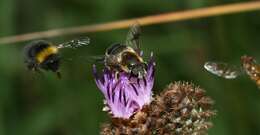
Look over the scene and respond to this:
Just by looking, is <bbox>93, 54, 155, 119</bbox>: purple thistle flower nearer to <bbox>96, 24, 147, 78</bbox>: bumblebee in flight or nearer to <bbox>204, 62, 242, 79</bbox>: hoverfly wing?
<bbox>96, 24, 147, 78</bbox>: bumblebee in flight

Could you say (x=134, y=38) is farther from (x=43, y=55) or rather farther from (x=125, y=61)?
(x=43, y=55)

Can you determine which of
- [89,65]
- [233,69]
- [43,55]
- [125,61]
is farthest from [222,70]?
[89,65]

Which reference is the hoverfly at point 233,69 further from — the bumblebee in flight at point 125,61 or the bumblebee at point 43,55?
the bumblebee at point 43,55

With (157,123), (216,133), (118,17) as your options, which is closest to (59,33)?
(118,17)

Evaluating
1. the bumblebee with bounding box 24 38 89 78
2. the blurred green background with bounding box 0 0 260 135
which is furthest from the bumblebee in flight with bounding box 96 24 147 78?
the blurred green background with bounding box 0 0 260 135

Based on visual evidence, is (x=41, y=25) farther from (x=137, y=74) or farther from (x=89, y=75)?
(x=137, y=74)

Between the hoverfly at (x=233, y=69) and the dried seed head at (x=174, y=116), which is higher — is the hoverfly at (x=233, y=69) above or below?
above

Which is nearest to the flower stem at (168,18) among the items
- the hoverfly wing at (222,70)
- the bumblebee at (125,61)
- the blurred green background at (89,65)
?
the blurred green background at (89,65)
